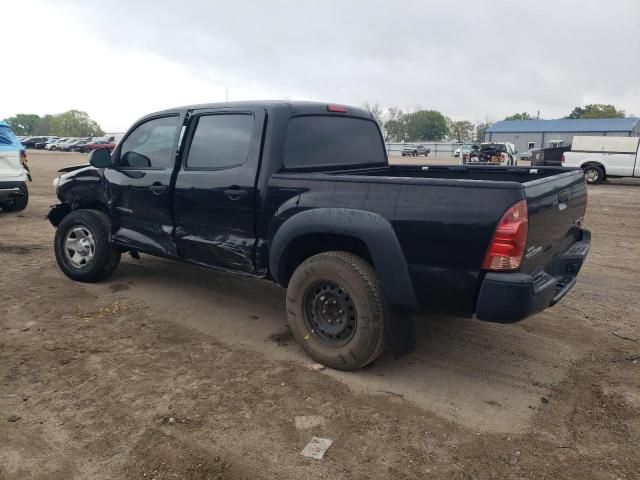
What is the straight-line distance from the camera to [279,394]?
11.0ft

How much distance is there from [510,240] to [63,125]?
5488 inches

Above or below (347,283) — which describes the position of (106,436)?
below

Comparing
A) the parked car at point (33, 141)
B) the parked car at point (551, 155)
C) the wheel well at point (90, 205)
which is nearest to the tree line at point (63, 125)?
the parked car at point (33, 141)

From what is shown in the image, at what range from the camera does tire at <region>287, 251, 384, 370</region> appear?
11.1 ft

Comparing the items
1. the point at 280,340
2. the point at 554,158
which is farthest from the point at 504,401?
the point at 554,158

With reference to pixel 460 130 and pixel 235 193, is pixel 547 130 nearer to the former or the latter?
pixel 460 130

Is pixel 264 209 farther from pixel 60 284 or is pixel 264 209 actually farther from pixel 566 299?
pixel 566 299

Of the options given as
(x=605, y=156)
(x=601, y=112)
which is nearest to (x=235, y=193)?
(x=605, y=156)

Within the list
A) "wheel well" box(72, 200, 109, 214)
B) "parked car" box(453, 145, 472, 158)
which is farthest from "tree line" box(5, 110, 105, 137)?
"wheel well" box(72, 200, 109, 214)

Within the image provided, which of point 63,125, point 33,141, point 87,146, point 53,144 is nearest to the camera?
point 87,146

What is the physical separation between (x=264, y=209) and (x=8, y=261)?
4493mm

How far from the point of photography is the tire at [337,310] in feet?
11.1

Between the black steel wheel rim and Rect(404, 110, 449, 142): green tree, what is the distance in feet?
350

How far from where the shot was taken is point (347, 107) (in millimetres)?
4766
